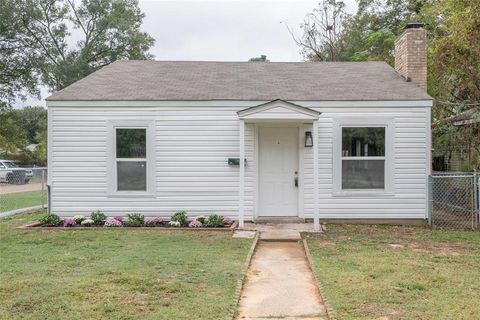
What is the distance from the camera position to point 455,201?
12570 mm

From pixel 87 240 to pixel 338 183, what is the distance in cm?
559

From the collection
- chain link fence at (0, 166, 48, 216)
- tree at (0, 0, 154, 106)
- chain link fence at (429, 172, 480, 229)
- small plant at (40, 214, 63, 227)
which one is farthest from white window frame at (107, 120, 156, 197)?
tree at (0, 0, 154, 106)

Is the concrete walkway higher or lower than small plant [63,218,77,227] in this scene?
lower

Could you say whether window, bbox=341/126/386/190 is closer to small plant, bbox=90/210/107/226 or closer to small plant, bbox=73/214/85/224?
small plant, bbox=90/210/107/226

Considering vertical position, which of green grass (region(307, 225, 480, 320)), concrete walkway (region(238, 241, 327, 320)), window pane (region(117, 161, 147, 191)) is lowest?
concrete walkway (region(238, 241, 327, 320))

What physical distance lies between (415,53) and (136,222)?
792 centimetres

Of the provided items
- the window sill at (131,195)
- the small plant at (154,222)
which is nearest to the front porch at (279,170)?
the small plant at (154,222)

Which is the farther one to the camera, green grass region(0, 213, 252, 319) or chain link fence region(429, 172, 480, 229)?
chain link fence region(429, 172, 480, 229)

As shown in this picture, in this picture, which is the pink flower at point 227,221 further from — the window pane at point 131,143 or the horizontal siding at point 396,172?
the window pane at point 131,143

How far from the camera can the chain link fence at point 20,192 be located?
45.4 feet

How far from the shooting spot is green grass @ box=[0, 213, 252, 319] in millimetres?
4508

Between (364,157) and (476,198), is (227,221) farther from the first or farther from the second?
(476,198)

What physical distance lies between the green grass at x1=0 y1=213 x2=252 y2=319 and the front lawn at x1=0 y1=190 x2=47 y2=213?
5990mm

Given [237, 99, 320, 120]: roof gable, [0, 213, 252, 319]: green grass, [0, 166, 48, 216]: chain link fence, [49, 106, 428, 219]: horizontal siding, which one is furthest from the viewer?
[0, 166, 48, 216]: chain link fence
